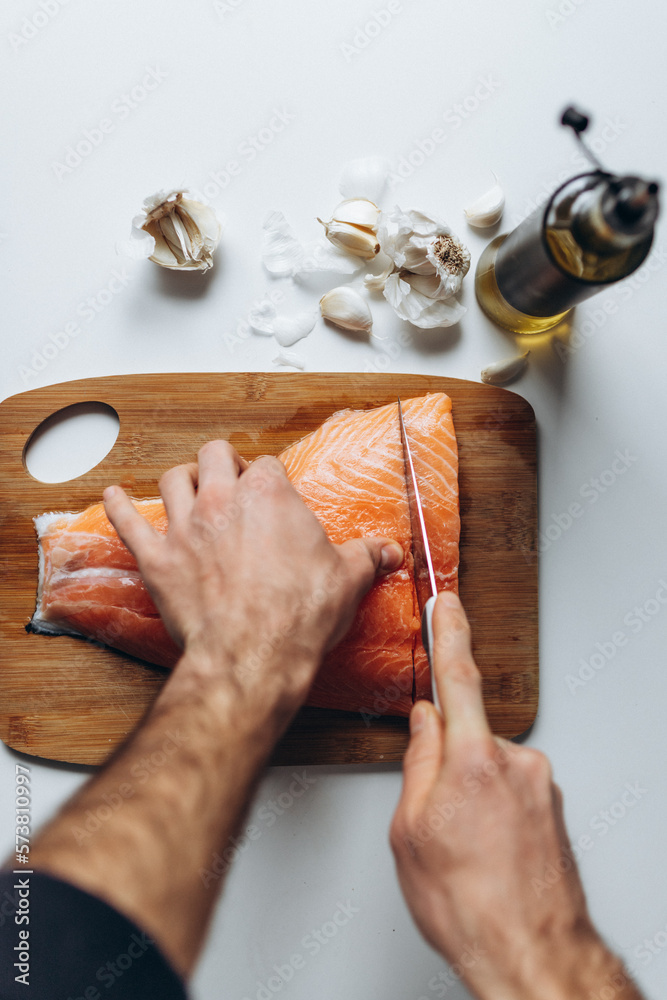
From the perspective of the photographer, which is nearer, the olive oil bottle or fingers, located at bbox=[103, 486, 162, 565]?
the olive oil bottle

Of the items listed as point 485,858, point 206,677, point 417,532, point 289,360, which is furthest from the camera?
point 289,360

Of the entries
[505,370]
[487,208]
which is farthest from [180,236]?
[505,370]

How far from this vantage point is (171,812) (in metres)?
1.22

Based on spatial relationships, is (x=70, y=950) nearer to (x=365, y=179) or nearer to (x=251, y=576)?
(x=251, y=576)

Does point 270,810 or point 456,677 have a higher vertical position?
point 456,677

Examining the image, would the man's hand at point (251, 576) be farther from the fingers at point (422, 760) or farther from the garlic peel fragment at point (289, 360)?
the garlic peel fragment at point (289, 360)

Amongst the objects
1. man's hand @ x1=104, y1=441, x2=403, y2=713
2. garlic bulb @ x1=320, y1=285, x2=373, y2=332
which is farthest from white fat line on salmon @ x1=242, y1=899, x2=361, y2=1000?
garlic bulb @ x1=320, y1=285, x2=373, y2=332

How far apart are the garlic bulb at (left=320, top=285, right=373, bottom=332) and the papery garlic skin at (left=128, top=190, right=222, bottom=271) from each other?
37 centimetres

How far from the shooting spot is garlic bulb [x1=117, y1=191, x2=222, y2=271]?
1872 millimetres

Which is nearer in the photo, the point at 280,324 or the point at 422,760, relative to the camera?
Answer: the point at 422,760

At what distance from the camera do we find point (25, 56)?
2023 mm

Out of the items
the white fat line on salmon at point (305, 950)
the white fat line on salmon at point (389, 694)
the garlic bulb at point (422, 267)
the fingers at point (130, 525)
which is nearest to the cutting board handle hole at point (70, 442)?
the fingers at point (130, 525)

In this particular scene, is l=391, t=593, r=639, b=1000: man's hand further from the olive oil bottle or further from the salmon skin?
the olive oil bottle

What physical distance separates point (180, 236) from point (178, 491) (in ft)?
2.67
